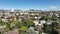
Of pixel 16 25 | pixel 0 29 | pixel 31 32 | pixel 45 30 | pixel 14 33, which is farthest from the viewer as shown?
pixel 16 25

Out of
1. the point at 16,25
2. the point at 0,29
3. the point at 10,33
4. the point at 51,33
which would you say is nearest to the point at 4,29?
the point at 0,29

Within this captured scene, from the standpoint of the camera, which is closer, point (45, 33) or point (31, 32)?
point (31, 32)

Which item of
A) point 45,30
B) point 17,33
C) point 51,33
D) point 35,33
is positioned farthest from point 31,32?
point 45,30

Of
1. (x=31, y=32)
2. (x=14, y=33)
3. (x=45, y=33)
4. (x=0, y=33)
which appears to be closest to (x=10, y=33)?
(x=14, y=33)

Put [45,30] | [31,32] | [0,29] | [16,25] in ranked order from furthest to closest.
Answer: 1. [16,25]
2. [45,30]
3. [0,29]
4. [31,32]

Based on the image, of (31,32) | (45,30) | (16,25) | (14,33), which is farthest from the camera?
(16,25)

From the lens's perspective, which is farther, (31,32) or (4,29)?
(4,29)

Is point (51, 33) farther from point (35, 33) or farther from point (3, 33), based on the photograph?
point (3, 33)

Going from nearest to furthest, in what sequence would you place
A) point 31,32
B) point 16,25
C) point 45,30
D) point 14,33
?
point 31,32, point 14,33, point 45,30, point 16,25

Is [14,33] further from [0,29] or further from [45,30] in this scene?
[45,30]
